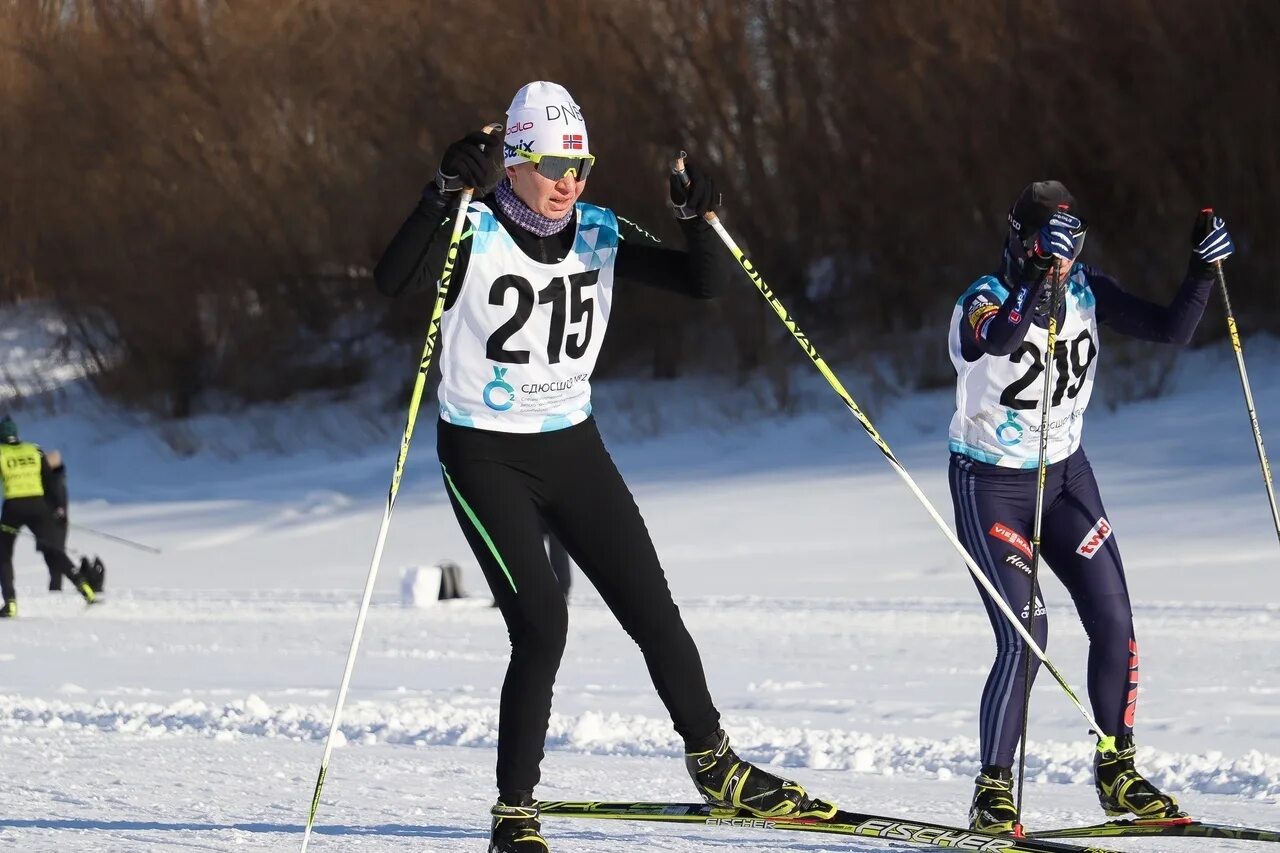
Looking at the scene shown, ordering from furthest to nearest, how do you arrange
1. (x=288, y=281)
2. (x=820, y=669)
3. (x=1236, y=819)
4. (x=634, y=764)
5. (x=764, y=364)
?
(x=288, y=281) → (x=764, y=364) → (x=820, y=669) → (x=634, y=764) → (x=1236, y=819)

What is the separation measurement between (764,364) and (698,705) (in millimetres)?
19193

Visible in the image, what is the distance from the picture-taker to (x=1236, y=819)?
5055 millimetres

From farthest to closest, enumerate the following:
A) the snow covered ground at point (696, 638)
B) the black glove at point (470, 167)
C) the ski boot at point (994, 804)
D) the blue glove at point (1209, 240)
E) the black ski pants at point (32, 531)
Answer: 1. the black ski pants at point (32, 531)
2. the snow covered ground at point (696, 638)
3. the blue glove at point (1209, 240)
4. the ski boot at point (994, 804)
5. the black glove at point (470, 167)

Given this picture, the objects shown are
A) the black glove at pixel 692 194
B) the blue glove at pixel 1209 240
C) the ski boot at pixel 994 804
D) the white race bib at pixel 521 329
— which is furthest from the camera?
the blue glove at pixel 1209 240

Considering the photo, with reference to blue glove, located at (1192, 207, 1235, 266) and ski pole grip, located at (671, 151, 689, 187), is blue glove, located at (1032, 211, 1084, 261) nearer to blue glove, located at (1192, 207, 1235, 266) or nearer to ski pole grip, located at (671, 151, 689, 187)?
blue glove, located at (1192, 207, 1235, 266)

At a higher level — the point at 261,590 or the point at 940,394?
the point at 940,394

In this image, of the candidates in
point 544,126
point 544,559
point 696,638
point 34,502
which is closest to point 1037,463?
point 544,559

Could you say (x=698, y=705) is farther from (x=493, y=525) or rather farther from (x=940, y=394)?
(x=940, y=394)

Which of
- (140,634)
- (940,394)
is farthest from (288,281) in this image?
(140,634)

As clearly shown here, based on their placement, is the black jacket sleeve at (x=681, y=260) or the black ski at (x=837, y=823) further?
the black jacket sleeve at (x=681, y=260)

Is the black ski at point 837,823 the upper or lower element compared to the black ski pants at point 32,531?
lower

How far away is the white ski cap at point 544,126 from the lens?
163 inches

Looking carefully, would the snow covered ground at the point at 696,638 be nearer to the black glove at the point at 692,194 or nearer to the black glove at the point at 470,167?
the black glove at the point at 692,194

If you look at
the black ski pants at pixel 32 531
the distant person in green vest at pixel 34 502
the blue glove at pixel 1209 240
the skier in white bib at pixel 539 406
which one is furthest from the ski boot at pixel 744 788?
the distant person in green vest at pixel 34 502
